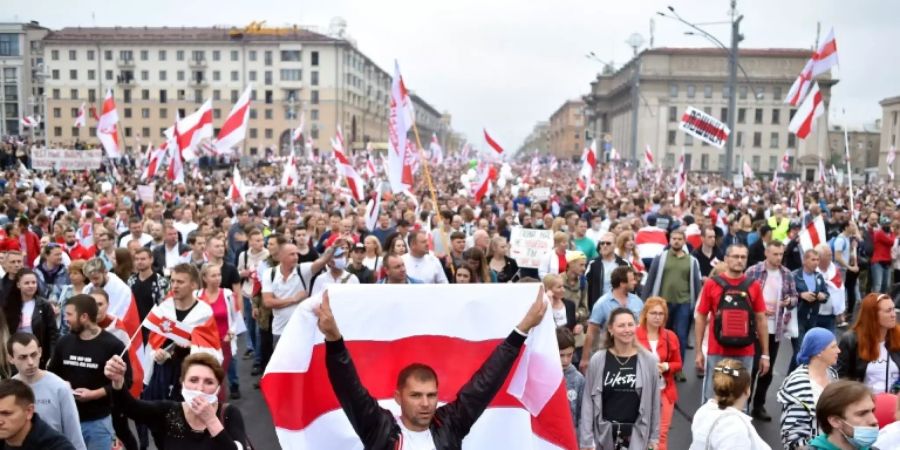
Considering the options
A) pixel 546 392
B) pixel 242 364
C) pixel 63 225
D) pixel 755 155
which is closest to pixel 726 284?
pixel 546 392

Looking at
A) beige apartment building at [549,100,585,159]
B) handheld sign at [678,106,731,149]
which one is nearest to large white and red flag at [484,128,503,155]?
handheld sign at [678,106,731,149]

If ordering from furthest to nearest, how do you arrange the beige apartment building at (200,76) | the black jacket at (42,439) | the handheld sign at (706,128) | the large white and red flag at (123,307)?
1. the beige apartment building at (200,76)
2. the handheld sign at (706,128)
3. the large white and red flag at (123,307)
4. the black jacket at (42,439)

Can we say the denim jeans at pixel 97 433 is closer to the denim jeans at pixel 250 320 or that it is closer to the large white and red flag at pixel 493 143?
the denim jeans at pixel 250 320

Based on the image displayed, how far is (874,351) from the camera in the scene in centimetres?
544

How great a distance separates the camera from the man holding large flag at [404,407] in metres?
3.19

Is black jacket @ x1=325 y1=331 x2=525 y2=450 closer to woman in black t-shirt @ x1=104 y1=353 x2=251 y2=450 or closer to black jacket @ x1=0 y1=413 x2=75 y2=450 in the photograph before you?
woman in black t-shirt @ x1=104 y1=353 x2=251 y2=450

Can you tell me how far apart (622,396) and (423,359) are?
1719 millimetres

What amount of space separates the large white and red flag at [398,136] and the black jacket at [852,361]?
575 cm

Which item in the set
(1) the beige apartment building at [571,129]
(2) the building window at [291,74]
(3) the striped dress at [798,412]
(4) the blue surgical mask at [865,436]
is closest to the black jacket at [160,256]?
(3) the striped dress at [798,412]

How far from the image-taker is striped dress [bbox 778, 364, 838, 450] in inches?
174

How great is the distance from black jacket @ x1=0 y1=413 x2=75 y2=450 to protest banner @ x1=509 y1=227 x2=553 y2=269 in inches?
278

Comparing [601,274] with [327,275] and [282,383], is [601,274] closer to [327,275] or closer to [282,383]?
[327,275]

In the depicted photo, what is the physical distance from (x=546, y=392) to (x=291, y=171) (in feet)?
66.2

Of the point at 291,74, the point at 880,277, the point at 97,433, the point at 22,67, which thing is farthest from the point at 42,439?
the point at 22,67
